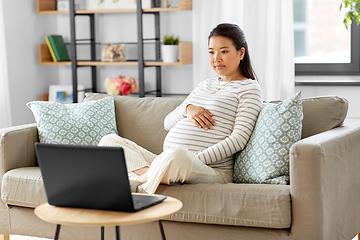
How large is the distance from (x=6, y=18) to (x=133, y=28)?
3.07ft

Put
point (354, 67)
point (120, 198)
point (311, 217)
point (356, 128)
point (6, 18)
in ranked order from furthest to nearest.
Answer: point (6, 18)
point (354, 67)
point (356, 128)
point (311, 217)
point (120, 198)

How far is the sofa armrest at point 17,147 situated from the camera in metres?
2.23

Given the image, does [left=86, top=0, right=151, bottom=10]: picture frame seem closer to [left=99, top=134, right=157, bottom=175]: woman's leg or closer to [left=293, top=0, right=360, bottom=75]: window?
[left=293, top=0, right=360, bottom=75]: window

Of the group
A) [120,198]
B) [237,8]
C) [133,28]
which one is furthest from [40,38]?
[120,198]

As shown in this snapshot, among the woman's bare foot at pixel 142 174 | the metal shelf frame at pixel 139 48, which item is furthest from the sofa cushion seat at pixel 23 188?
the metal shelf frame at pixel 139 48

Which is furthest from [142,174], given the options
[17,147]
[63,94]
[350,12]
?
[63,94]

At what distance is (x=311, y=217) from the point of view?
175 cm

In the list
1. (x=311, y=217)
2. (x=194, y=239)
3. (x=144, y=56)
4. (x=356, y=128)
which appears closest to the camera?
(x=311, y=217)

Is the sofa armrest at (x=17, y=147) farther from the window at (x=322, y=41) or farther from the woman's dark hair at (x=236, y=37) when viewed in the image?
the window at (x=322, y=41)

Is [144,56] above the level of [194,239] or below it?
above

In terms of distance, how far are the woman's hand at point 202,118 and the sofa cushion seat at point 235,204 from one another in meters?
0.33

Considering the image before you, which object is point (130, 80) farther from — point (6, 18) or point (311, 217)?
point (311, 217)

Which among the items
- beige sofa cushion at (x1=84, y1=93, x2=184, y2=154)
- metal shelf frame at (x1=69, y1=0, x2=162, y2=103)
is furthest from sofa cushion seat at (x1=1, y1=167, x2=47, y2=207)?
metal shelf frame at (x1=69, y1=0, x2=162, y2=103)

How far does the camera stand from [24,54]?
381 cm
